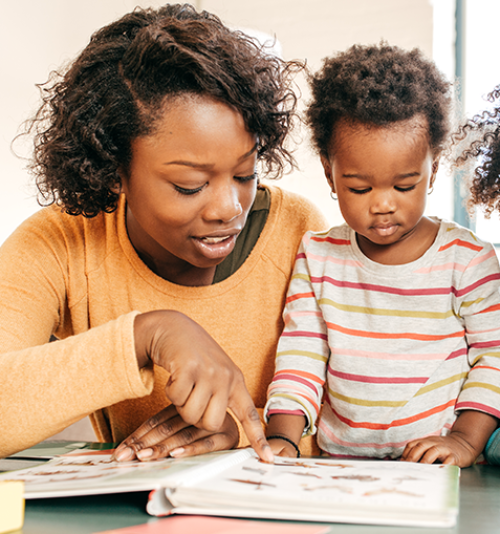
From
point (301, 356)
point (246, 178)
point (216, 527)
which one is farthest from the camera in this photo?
point (301, 356)

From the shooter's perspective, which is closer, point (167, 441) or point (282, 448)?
point (167, 441)

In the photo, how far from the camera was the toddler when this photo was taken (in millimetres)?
907

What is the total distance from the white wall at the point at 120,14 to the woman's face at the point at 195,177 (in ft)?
3.54

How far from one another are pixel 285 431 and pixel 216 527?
44cm

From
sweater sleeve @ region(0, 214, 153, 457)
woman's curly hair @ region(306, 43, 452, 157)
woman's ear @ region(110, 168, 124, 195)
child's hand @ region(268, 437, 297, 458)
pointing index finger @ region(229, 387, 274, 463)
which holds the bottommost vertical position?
child's hand @ region(268, 437, 297, 458)

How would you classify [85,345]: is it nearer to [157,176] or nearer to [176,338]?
[176,338]

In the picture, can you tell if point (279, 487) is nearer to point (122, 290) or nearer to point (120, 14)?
point (122, 290)

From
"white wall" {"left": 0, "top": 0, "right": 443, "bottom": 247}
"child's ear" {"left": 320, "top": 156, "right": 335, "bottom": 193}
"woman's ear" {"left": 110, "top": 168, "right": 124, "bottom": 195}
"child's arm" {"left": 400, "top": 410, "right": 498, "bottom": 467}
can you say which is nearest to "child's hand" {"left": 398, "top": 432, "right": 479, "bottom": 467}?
"child's arm" {"left": 400, "top": 410, "right": 498, "bottom": 467}

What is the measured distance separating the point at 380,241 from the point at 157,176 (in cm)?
39

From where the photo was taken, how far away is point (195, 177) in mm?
828

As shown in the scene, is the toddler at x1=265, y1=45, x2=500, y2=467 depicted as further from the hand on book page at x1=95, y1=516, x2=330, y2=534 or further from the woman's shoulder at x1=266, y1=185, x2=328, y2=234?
the hand on book page at x1=95, y1=516, x2=330, y2=534

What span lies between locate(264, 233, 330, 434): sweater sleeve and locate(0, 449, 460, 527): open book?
27cm

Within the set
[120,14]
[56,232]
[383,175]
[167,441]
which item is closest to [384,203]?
[383,175]

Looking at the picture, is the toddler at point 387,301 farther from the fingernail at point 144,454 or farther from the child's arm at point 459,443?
the fingernail at point 144,454
